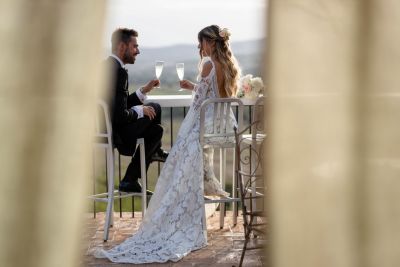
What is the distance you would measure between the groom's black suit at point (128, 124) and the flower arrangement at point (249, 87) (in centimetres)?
64

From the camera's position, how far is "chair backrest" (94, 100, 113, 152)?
486 centimetres

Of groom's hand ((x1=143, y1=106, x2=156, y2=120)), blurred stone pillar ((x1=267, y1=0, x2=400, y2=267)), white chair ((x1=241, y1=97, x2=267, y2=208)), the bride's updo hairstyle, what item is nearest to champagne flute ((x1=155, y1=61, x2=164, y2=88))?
groom's hand ((x1=143, y1=106, x2=156, y2=120))

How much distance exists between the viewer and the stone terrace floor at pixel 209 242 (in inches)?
170

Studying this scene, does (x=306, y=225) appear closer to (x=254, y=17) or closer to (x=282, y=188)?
(x=282, y=188)

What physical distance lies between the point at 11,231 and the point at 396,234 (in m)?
1.12

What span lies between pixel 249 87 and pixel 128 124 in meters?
0.95

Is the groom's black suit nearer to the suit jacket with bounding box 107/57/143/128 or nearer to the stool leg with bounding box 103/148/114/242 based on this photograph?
the suit jacket with bounding box 107/57/143/128

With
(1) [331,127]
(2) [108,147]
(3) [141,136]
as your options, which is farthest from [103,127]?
(1) [331,127]

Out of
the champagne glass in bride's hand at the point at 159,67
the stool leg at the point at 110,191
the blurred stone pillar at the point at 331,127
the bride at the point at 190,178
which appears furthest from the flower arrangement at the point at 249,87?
the blurred stone pillar at the point at 331,127

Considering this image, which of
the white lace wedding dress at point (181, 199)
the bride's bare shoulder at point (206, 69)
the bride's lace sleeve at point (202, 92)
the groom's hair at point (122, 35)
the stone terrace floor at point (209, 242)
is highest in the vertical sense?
the groom's hair at point (122, 35)

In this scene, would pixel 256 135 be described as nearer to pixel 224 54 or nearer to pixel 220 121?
pixel 220 121

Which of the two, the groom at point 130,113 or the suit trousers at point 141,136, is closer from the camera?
the groom at point 130,113

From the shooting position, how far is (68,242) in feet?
6.33

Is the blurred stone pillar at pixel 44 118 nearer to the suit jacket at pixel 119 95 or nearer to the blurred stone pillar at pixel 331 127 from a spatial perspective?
the blurred stone pillar at pixel 331 127
